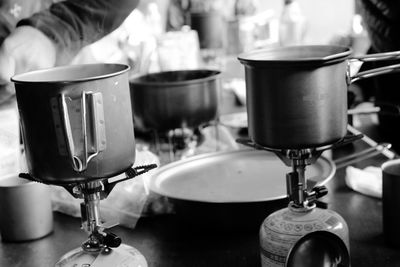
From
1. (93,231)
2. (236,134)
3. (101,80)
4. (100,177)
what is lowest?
(236,134)

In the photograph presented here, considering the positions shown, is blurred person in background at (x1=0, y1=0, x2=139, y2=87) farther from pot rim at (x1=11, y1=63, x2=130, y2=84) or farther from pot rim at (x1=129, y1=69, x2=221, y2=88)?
pot rim at (x1=11, y1=63, x2=130, y2=84)

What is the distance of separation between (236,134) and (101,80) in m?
1.17

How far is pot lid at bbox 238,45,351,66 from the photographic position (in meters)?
0.81

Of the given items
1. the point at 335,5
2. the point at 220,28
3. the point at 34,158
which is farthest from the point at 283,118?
the point at 335,5

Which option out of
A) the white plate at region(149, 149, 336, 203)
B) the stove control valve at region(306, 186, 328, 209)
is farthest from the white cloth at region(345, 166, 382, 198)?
the stove control valve at region(306, 186, 328, 209)

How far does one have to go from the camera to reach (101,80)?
790 mm

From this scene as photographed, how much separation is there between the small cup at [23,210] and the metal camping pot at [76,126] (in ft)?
1.04

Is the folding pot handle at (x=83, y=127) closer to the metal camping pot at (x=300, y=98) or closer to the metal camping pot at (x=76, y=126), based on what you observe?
the metal camping pot at (x=76, y=126)

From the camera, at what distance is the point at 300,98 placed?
817 millimetres

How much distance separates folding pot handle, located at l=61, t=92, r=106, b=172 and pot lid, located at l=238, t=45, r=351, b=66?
245mm

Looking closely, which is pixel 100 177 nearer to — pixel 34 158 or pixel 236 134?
pixel 34 158

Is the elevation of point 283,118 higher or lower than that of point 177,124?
higher

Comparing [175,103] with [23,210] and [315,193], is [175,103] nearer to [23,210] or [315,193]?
[23,210]

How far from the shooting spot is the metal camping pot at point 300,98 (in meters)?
0.81
